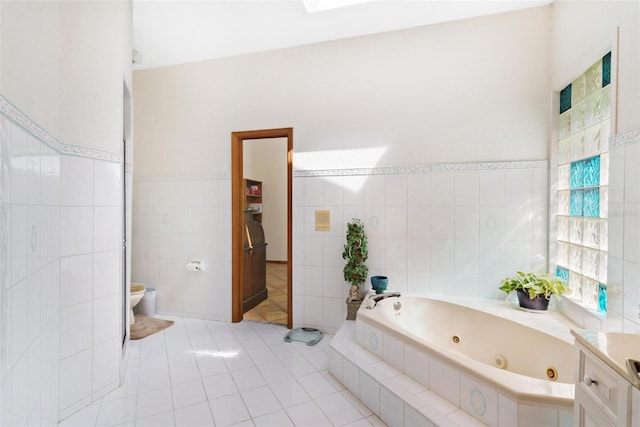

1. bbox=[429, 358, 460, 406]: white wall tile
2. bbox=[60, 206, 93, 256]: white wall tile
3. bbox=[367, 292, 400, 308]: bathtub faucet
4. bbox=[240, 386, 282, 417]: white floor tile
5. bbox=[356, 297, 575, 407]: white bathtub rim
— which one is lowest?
bbox=[240, 386, 282, 417]: white floor tile

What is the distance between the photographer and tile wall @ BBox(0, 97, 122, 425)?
3.03ft

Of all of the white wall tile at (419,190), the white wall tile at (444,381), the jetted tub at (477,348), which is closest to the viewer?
the jetted tub at (477,348)

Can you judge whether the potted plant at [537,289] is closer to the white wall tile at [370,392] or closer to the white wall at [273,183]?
the white wall tile at [370,392]

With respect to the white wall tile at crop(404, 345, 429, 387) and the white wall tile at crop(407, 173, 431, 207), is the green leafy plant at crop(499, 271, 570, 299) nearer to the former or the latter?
the white wall tile at crop(407, 173, 431, 207)

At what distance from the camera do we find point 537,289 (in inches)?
87.5

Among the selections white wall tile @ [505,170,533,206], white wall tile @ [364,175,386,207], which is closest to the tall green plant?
white wall tile @ [364,175,386,207]

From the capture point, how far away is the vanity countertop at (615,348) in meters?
0.86

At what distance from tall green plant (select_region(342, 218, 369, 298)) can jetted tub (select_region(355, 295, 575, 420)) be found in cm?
36

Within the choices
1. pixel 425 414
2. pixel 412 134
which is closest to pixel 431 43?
pixel 412 134

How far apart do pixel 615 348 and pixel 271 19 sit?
2880 millimetres

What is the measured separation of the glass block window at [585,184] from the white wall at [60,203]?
2.77m

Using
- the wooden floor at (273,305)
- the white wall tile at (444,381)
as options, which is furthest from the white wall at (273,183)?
the white wall tile at (444,381)

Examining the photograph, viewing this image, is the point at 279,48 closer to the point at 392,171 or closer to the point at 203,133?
the point at 203,133

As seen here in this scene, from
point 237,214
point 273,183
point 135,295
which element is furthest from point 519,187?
point 273,183
